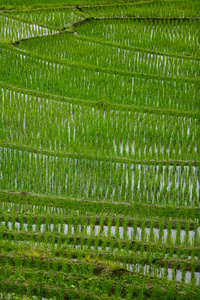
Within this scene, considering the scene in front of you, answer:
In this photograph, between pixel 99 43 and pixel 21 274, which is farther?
pixel 99 43

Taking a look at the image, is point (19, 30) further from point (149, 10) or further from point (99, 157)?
point (99, 157)

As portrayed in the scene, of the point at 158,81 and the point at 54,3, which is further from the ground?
the point at 54,3

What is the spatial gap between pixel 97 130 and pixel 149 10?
3092mm

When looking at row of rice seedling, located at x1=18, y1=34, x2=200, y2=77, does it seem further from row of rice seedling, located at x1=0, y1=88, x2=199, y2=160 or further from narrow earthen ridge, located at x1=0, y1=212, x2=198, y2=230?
narrow earthen ridge, located at x1=0, y1=212, x2=198, y2=230

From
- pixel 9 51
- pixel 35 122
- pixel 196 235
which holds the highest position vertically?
pixel 9 51

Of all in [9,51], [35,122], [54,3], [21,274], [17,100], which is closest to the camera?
[21,274]

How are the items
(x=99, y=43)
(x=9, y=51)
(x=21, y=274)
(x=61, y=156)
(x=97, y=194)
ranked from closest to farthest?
(x=21, y=274) < (x=97, y=194) < (x=61, y=156) < (x=9, y=51) < (x=99, y=43)

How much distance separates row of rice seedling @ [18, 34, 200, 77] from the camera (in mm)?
4930

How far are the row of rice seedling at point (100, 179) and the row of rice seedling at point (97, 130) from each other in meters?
0.15

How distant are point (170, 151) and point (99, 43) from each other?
7.23 ft

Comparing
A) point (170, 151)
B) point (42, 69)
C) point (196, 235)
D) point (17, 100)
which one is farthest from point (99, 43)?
point (196, 235)

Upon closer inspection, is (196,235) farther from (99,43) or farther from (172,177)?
(99,43)

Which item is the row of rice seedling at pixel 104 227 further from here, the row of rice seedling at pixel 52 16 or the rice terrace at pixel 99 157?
the row of rice seedling at pixel 52 16

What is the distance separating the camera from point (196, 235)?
8.95 ft
